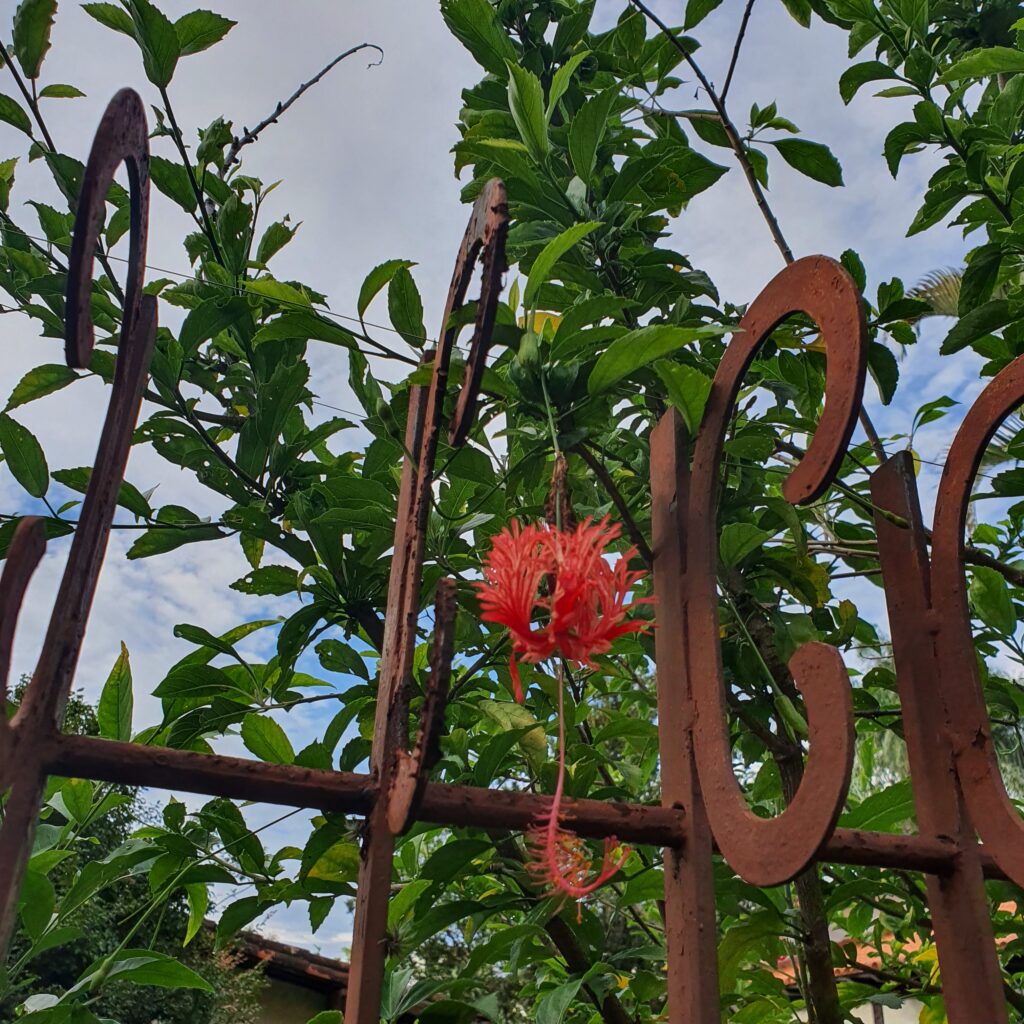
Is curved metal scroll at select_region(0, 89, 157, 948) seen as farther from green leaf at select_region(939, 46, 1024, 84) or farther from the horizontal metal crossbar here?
green leaf at select_region(939, 46, 1024, 84)

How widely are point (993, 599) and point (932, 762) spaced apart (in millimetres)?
780

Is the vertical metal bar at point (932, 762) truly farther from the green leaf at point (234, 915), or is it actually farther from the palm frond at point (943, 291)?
the palm frond at point (943, 291)

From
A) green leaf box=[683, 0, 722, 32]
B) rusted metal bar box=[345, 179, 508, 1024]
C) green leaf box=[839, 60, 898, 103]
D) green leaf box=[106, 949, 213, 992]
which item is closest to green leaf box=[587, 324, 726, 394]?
rusted metal bar box=[345, 179, 508, 1024]

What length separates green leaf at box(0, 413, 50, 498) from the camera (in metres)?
1.07

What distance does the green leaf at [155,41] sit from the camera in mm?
1234

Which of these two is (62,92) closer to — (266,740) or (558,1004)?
(266,740)

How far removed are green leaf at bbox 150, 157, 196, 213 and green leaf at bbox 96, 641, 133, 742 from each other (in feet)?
2.32

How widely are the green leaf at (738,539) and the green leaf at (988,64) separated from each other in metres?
0.88

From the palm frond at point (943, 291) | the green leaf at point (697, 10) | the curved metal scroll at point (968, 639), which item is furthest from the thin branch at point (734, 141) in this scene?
the palm frond at point (943, 291)

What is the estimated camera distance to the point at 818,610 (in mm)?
1678

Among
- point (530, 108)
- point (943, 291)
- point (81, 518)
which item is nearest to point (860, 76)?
point (530, 108)

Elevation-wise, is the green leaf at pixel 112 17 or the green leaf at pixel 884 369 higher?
the green leaf at pixel 112 17

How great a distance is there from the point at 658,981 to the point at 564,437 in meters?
1.00

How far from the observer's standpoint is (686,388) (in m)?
0.95
